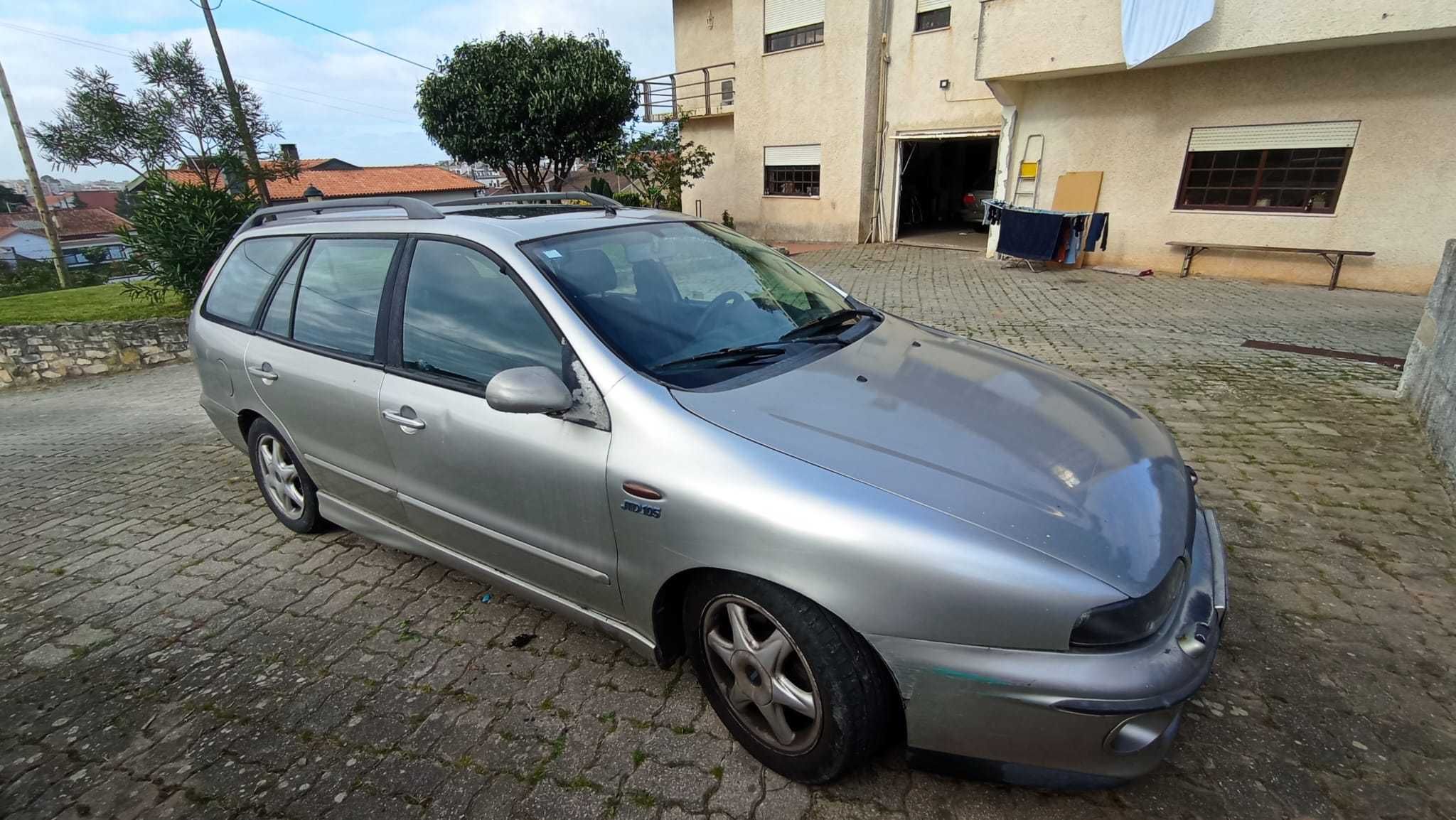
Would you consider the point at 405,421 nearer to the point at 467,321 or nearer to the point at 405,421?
the point at 405,421

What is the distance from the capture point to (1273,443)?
4.19 metres

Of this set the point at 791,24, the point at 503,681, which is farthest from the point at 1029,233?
the point at 503,681

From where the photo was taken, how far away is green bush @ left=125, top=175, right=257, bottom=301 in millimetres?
9680

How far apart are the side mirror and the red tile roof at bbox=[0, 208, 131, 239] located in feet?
206

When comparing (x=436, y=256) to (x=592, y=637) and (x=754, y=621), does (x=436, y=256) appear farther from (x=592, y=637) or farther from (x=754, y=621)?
(x=754, y=621)

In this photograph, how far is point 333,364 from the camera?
2.82 metres

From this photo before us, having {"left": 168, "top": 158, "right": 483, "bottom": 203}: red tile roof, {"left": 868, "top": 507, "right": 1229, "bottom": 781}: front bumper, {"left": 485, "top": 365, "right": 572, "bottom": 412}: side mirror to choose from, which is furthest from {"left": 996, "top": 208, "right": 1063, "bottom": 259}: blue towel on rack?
{"left": 168, "top": 158, "right": 483, "bottom": 203}: red tile roof

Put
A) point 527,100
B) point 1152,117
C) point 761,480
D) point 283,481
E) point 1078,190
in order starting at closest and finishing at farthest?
point 761,480 < point 283,481 < point 1152,117 < point 1078,190 < point 527,100

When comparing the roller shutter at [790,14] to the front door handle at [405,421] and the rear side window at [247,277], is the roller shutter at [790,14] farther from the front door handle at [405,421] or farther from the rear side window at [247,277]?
the front door handle at [405,421]

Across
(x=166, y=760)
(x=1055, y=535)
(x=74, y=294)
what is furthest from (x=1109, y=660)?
(x=74, y=294)

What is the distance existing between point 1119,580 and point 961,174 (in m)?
20.8

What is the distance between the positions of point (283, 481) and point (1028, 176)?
1324 centimetres

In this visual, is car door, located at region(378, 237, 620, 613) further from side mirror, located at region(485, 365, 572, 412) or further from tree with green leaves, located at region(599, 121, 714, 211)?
tree with green leaves, located at region(599, 121, 714, 211)

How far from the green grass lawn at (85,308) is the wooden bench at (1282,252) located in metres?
16.1
